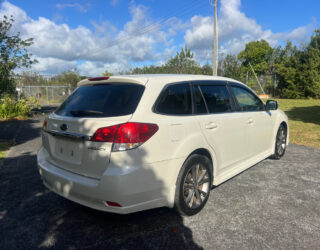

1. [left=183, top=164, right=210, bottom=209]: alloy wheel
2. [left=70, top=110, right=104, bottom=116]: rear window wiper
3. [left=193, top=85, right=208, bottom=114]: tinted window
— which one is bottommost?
[left=183, top=164, right=210, bottom=209]: alloy wheel

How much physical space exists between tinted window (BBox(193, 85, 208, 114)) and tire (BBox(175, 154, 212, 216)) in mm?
581

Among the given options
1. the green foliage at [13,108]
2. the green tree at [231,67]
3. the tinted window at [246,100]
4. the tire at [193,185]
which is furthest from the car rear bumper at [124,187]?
the green tree at [231,67]

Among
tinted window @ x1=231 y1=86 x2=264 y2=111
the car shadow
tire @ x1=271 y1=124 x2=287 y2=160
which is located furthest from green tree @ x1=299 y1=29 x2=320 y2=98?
tinted window @ x1=231 y1=86 x2=264 y2=111

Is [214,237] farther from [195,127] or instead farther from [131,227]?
[195,127]

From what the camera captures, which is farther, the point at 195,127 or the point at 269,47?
the point at 269,47

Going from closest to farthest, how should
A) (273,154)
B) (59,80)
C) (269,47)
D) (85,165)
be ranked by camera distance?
(85,165)
(273,154)
(59,80)
(269,47)

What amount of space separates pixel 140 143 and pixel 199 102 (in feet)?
3.83

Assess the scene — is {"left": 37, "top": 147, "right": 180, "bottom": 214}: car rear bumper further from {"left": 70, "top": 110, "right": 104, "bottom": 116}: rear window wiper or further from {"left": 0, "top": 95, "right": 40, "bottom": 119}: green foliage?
{"left": 0, "top": 95, "right": 40, "bottom": 119}: green foliage

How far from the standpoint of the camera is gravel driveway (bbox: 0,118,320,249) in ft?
8.37

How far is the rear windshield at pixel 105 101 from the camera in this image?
2557 mm

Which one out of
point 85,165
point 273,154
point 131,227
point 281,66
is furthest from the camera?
point 281,66

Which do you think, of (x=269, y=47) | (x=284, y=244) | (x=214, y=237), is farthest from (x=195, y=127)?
(x=269, y=47)

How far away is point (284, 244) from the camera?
2506 millimetres

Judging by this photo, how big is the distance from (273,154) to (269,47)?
58.1m
